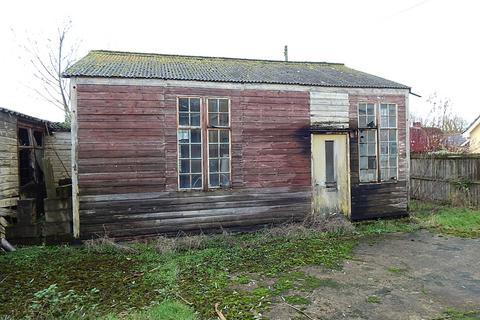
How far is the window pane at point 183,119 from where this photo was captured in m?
7.46

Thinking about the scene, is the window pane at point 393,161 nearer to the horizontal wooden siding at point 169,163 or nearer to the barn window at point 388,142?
the barn window at point 388,142

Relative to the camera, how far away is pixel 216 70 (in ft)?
28.3

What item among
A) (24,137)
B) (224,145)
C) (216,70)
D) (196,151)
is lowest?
(196,151)

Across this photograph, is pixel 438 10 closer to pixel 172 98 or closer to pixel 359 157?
pixel 359 157

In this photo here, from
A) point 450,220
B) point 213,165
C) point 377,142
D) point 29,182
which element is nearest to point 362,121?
point 377,142

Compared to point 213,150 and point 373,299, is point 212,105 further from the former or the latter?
point 373,299

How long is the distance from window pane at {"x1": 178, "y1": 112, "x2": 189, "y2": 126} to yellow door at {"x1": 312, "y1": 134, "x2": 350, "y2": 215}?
322 cm

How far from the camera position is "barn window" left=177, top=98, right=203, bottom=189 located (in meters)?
7.46

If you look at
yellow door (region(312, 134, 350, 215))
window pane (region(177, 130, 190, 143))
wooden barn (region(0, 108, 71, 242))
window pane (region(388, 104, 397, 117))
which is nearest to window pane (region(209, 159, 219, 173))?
window pane (region(177, 130, 190, 143))

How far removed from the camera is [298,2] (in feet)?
33.3

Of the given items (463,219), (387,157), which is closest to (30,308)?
(387,157)

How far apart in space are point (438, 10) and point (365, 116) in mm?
3386

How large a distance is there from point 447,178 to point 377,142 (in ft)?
13.1

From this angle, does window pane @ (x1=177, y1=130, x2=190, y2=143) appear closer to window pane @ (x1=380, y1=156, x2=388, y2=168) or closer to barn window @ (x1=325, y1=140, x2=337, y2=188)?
barn window @ (x1=325, y1=140, x2=337, y2=188)
